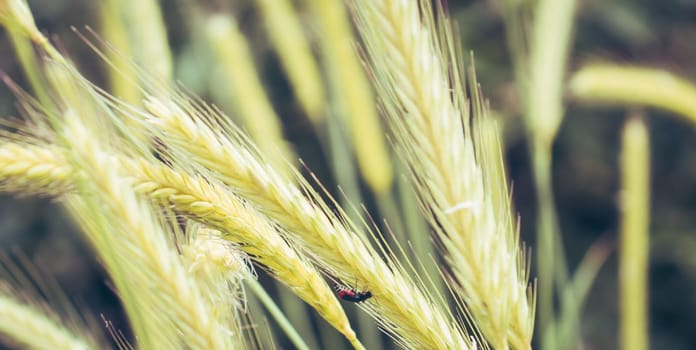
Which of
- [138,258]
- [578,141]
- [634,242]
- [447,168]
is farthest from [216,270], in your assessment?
[578,141]

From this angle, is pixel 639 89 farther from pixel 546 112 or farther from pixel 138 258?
pixel 138 258

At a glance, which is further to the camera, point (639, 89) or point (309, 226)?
point (639, 89)

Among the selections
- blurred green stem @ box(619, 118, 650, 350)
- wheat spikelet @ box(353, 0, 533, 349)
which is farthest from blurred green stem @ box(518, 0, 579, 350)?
wheat spikelet @ box(353, 0, 533, 349)

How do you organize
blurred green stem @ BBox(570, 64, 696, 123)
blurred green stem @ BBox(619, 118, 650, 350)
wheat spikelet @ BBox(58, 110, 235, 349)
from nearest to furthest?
wheat spikelet @ BBox(58, 110, 235, 349) → blurred green stem @ BBox(619, 118, 650, 350) → blurred green stem @ BBox(570, 64, 696, 123)

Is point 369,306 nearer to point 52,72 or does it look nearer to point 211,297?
point 211,297

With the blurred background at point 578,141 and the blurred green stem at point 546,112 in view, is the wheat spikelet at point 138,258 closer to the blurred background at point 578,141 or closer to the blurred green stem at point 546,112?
the blurred green stem at point 546,112

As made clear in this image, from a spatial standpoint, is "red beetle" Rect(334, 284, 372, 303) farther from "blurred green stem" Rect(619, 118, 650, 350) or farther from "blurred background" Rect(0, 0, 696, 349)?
"blurred background" Rect(0, 0, 696, 349)
